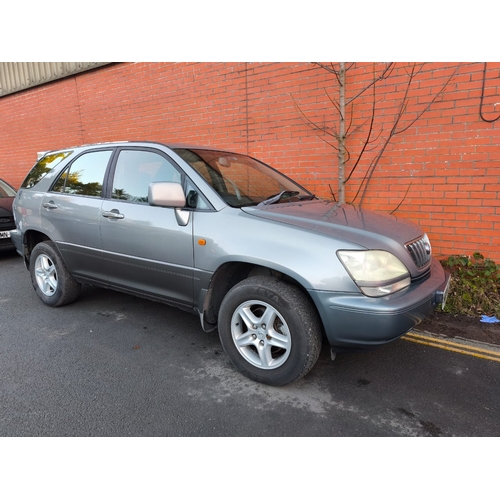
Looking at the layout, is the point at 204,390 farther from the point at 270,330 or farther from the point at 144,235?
the point at 144,235

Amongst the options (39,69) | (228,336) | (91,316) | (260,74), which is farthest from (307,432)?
(39,69)

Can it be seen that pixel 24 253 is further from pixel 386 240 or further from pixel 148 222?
pixel 386 240

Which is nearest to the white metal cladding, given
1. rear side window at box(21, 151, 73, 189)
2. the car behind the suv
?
the car behind the suv

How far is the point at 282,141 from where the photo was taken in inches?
224

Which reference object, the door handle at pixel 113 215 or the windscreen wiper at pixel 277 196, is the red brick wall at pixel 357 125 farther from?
the door handle at pixel 113 215

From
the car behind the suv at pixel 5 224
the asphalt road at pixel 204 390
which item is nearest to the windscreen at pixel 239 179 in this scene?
the asphalt road at pixel 204 390

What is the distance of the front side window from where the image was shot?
3.08 metres

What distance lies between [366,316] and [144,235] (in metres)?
1.92

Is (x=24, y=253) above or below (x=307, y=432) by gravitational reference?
above

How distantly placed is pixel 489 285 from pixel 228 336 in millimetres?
3273

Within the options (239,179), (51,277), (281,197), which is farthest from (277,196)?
(51,277)

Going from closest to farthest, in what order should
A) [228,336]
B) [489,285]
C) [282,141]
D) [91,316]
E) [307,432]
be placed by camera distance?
1. [307,432]
2. [228,336]
3. [91,316]
4. [489,285]
5. [282,141]

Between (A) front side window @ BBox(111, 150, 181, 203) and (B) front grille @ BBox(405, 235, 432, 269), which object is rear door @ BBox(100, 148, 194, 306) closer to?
(A) front side window @ BBox(111, 150, 181, 203)

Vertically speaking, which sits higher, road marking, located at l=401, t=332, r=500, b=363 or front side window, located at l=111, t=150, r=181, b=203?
front side window, located at l=111, t=150, r=181, b=203
